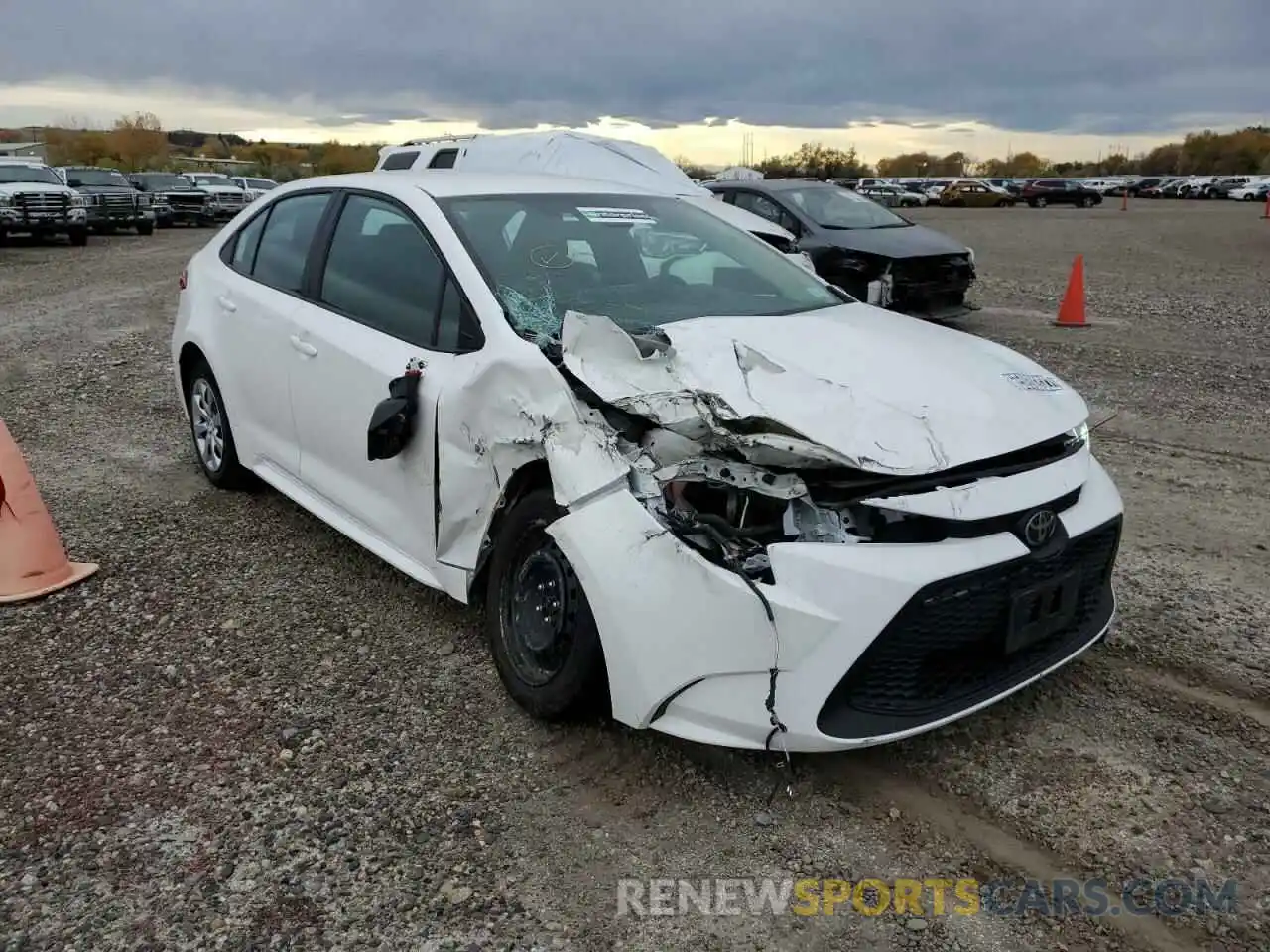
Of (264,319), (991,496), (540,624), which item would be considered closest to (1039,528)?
(991,496)

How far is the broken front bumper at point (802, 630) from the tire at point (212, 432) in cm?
288

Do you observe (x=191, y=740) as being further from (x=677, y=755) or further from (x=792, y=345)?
(x=792, y=345)

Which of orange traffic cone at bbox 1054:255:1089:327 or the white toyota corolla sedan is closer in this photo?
the white toyota corolla sedan

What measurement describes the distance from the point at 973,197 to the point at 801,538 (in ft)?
181

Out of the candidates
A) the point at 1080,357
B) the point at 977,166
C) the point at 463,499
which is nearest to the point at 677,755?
the point at 463,499

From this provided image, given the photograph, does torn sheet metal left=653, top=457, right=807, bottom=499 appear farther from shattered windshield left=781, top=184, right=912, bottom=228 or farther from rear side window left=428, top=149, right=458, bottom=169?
rear side window left=428, top=149, right=458, bottom=169

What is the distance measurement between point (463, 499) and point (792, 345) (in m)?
1.16

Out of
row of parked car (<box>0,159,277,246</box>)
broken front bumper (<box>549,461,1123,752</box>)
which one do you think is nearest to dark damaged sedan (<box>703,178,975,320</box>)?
broken front bumper (<box>549,461,1123,752</box>)

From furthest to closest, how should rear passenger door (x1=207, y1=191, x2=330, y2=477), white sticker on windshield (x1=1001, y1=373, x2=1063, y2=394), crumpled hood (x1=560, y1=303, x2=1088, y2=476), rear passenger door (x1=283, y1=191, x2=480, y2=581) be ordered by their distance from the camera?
rear passenger door (x1=207, y1=191, x2=330, y2=477), rear passenger door (x1=283, y1=191, x2=480, y2=581), white sticker on windshield (x1=1001, y1=373, x2=1063, y2=394), crumpled hood (x1=560, y1=303, x2=1088, y2=476)

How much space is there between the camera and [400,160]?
12.1 meters

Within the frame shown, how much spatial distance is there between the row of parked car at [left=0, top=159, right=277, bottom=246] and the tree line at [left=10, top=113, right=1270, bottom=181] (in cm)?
3381

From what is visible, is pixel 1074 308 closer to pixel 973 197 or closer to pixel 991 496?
pixel 991 496

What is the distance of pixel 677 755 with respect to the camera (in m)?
3.06

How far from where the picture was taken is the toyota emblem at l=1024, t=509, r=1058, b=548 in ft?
8.99
